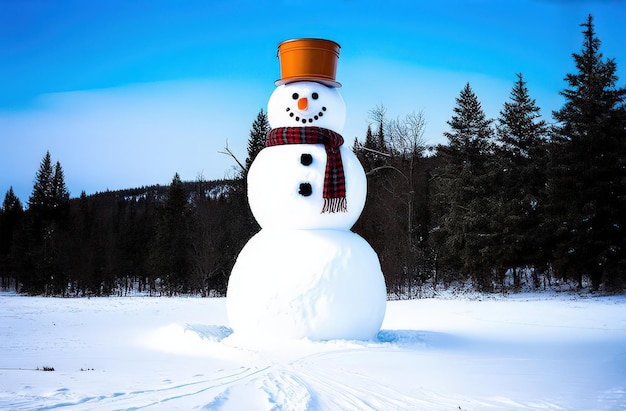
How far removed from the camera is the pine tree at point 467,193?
26.2 meters

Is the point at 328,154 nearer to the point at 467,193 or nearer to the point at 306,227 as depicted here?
the point at 306,227

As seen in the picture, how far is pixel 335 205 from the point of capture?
8.73 m

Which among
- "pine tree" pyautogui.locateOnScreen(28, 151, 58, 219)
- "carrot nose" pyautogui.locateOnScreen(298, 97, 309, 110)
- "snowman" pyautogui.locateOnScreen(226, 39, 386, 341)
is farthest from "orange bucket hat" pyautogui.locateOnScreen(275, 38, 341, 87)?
"pine tree" pyautogui.locateOnScreen(28, 151, 58, 219)

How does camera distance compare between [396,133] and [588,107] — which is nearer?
[588,107]

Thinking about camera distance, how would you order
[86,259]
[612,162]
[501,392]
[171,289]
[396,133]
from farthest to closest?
1. [86,259]
2. [171,289]
3. [396,133]
4. [612,162]
5. [501,392]

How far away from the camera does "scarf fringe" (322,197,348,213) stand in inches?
341

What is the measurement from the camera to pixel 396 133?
28.1 meters

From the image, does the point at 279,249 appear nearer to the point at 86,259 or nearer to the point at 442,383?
the point at 442,383

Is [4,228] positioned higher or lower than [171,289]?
higher

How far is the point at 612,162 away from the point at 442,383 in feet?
69.0

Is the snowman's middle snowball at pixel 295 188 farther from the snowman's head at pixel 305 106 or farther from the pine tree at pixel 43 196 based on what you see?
the pine tree at pixel 43 196

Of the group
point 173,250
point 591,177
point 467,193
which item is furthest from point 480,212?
point 173,250

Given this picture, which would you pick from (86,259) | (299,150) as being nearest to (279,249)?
(299,150)

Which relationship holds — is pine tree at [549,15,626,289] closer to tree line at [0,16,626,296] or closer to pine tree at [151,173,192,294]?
tree line at [0,16,626,296]
